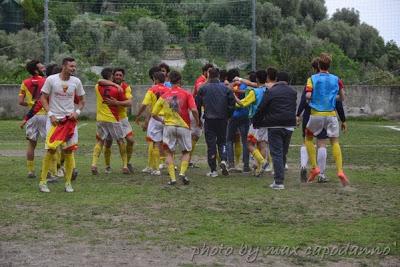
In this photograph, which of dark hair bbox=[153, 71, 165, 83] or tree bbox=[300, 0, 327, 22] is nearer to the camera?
dark hair bbox=[153, 71, 165, 83]

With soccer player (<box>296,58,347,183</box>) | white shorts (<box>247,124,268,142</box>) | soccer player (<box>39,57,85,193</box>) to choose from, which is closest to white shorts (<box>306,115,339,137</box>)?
soccer player (<box>296,58,347,183</box>)

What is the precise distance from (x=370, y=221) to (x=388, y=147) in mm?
9183

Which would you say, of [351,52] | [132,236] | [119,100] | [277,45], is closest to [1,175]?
[119,100]

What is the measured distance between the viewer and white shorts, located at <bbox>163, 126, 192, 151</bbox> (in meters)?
12.1

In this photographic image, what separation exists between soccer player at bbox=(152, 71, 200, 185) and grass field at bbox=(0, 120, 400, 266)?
48 centimetres

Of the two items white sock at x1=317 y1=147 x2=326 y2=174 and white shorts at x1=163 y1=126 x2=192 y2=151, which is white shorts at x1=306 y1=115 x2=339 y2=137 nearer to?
white sock at x1=317 y1=147 x2=326 y2=174

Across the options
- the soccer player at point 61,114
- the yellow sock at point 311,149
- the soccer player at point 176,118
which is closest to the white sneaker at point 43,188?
the soccer player at point 61,114

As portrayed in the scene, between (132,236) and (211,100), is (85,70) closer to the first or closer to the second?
(211,100)

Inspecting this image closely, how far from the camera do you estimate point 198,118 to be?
489 inches

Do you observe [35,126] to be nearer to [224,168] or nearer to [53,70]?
[53,70]

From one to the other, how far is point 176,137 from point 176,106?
486 mm

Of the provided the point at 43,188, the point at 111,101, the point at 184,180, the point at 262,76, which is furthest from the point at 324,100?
the point at 43,188

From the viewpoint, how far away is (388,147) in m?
17.9

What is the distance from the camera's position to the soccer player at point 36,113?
1262 centimetres
